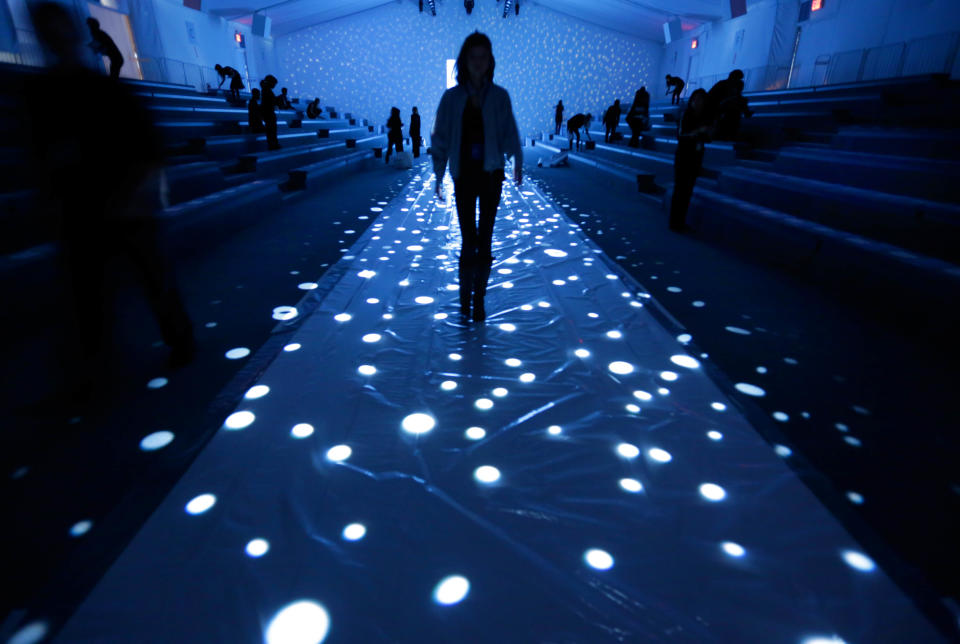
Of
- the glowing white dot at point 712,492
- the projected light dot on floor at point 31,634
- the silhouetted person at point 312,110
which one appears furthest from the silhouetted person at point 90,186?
the silhouetted person at point 312,110

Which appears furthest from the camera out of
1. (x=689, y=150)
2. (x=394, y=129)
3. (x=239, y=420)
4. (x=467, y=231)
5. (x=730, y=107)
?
(x=394, y=129)

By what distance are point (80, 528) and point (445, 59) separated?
64.2 ft

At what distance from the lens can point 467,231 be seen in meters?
2.30

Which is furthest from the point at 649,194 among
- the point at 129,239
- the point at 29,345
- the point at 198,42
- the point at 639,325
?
the point at 198,42

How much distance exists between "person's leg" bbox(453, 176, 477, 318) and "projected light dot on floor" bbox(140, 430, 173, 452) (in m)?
1.47

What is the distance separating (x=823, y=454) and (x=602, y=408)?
0.74m

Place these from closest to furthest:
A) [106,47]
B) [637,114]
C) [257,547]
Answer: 1. [257,547]
2. [106,47]
3. [637,114]

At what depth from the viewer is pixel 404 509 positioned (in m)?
1.27

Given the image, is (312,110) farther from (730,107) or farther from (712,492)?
(712,492)

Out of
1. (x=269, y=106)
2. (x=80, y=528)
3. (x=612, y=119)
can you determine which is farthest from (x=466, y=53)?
(x=612, y=119)

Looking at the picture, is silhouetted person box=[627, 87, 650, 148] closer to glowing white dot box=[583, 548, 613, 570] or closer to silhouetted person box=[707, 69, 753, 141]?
silhouetted person box=[707, 69, 753, 141]

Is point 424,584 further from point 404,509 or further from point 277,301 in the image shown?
point 277,301

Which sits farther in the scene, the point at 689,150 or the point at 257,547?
the point at 689,150

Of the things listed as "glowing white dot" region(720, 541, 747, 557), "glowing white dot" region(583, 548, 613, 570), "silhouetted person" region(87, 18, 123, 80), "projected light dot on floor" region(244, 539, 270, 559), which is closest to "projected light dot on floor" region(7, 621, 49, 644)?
"projected light dot on floor" region(244, 539, 270, 559)
